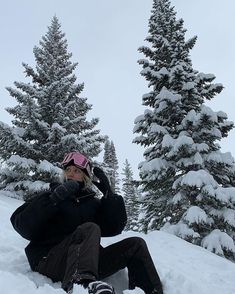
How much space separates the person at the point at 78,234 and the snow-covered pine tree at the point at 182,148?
25.6ft

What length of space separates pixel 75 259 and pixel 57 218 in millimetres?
1008

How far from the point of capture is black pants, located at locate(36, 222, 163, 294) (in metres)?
4.37

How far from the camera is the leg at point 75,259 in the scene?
4281 mm

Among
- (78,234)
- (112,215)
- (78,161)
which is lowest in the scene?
(78,234)

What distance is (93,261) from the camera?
14.5ft

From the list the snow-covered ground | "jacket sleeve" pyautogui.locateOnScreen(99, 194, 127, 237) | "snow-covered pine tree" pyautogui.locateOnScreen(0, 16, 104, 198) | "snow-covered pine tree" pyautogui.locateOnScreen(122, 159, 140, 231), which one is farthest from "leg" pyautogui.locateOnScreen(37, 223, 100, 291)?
"snow-covered pine tree" pyautogui.locateOnScreen(122, 159, 140, 231)

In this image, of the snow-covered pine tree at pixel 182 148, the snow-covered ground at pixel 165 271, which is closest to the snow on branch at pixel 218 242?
the snow-covered pine tree at pixel 182 148

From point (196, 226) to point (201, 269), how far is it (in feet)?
24.5

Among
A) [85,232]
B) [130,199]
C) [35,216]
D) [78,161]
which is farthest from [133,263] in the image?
[130,199]

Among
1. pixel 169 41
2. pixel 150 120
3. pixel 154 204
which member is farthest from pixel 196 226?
pixel 169 41

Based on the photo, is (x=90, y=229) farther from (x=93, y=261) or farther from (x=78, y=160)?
(x=78, y=160)

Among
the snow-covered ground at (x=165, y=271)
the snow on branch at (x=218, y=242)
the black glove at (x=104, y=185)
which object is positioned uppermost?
the black glove at (x=104, y=185)

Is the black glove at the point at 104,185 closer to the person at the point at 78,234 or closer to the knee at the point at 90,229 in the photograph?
the person at the point at 78,234

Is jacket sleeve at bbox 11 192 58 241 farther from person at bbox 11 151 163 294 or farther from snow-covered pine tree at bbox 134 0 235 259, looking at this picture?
snow-covered pine tree at bbox 134 0 235 259
